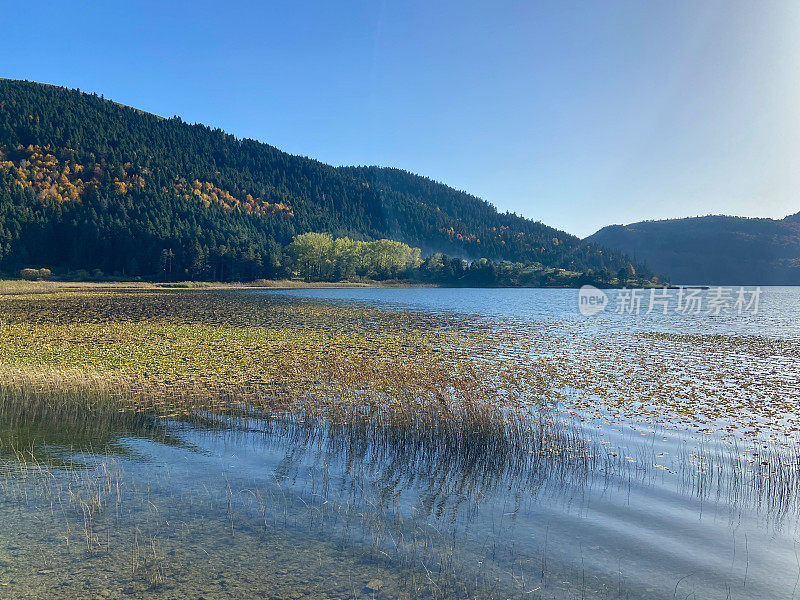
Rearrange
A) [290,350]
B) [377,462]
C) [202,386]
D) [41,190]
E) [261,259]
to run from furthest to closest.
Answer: [41,190]
[261,259]
[290,350]
[202,386]
[377,462]

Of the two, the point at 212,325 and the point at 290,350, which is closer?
the point at 290,350

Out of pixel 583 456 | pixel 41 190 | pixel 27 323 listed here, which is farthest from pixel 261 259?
pixel 583 456

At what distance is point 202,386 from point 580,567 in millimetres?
14964

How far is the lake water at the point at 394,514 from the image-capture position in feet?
24.5

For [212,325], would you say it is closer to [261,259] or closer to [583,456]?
[583,456]

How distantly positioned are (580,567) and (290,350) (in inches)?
864

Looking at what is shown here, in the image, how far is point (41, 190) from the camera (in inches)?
7283

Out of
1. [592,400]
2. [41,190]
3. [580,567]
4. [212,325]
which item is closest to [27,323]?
[212,325]

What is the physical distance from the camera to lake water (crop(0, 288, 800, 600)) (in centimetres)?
745

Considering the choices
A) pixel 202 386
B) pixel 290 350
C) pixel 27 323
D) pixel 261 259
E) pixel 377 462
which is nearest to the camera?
pixel 377 462

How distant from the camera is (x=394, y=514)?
9508 millimetres

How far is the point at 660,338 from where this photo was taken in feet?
130

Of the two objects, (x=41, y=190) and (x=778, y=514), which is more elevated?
(x=41, y=190)

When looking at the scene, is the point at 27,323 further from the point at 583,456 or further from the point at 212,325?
the point at 583,456
